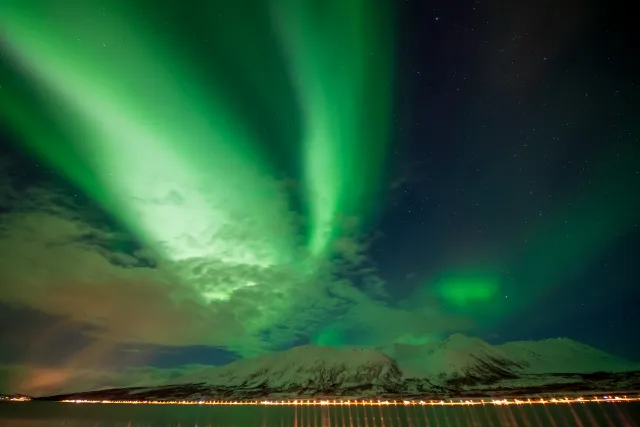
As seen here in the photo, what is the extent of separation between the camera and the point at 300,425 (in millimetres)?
188875

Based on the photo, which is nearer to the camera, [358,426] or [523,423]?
[523,423]

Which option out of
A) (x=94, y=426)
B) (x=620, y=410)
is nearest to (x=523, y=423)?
(x=620, y=410)

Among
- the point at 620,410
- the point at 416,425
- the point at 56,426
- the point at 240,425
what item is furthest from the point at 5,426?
the point at 620,410

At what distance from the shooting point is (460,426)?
→ 169 m

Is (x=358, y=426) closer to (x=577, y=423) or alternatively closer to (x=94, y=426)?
(x=577, y=423)

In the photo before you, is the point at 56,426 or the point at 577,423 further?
the point at 56,426

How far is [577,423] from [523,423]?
20569mm

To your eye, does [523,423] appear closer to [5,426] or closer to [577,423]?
[577,423]

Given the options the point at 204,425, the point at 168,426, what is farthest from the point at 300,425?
the point at 168,426

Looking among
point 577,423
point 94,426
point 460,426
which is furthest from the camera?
point 94,426

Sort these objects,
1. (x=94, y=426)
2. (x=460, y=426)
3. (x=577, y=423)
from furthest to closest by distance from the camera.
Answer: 1. (x=94, y=426)
2. (x=460, y=426)
3. (x=577, y=423)

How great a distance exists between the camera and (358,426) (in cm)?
17825

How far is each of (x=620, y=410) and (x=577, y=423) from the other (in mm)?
56299

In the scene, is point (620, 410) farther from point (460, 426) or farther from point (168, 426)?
point (168, 426)
